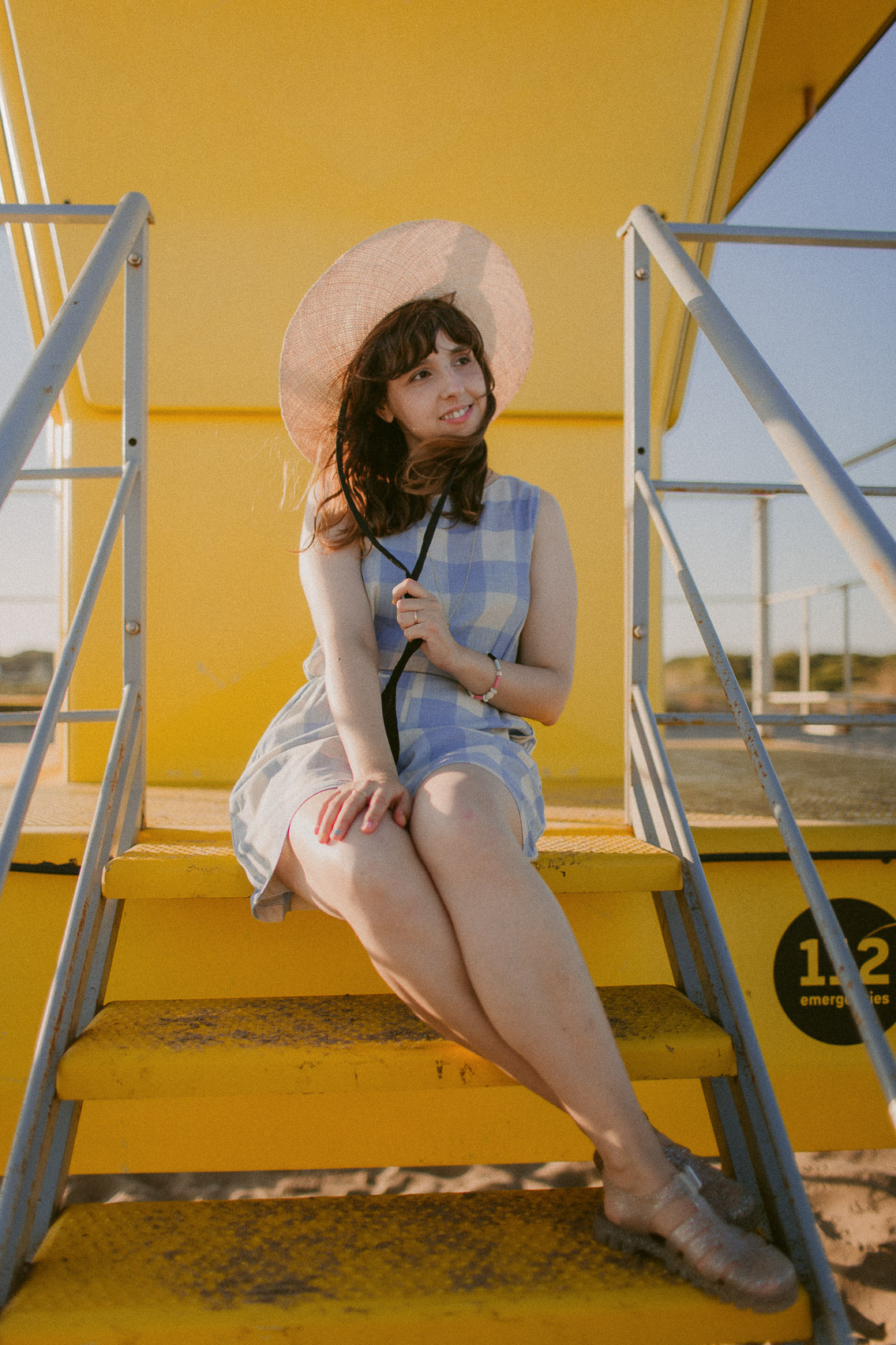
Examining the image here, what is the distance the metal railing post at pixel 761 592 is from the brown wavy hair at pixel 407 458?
9.44 ft

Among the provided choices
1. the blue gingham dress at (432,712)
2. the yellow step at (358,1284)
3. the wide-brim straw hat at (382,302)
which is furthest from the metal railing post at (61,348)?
the yellow step at (358,1284)

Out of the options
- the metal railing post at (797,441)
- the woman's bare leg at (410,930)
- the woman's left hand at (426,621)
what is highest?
the metal railing post at (797,441)

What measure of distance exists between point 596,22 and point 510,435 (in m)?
1.05

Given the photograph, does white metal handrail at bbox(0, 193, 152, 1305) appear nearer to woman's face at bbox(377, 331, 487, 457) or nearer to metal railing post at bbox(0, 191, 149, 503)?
metal railing post at bbox(0, 191, 149, 503)

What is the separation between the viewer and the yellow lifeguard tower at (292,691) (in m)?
0.98

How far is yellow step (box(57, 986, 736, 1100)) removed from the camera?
3.50 ft

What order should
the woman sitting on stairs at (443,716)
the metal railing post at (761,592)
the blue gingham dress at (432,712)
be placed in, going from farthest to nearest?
the metal railing post at (761,592) < the blue gingham dress at (432,712) < the woman sitting on stairs at (443,716)

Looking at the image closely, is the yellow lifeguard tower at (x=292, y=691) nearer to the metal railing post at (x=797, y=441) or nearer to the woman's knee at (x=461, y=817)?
the metal railing post at (x=797, y=441)

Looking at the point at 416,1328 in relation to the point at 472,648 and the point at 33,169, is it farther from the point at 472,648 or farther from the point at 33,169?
the point at 33,169

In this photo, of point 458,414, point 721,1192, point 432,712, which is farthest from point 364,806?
point 458,414

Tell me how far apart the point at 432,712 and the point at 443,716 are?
0.7 inches

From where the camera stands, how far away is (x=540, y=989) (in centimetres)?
98

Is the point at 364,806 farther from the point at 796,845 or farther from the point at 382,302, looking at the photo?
the point at 382,302

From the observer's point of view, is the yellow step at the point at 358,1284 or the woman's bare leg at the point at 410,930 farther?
the woman's bare leg at the point at 410,930
